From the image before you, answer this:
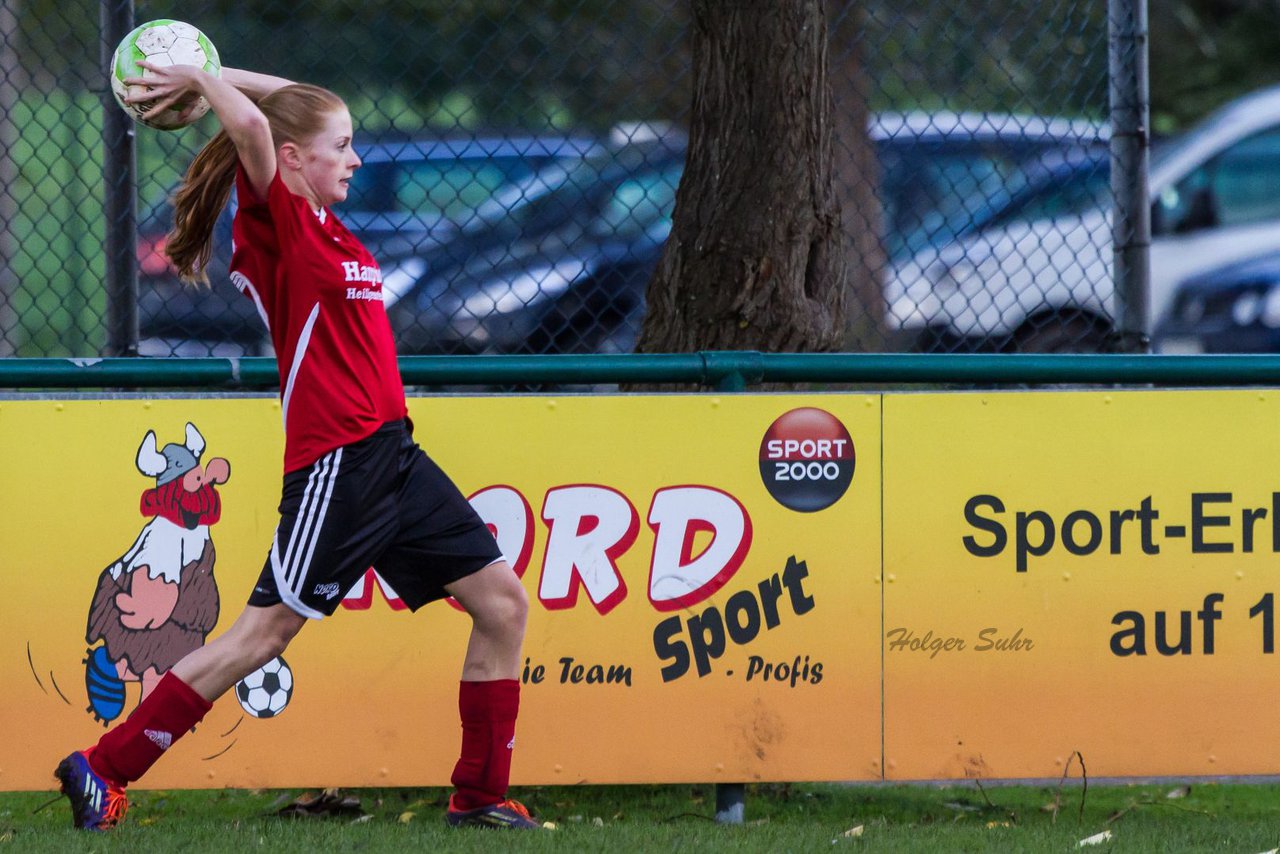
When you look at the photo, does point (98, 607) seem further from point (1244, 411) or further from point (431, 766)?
point (1244, 411)

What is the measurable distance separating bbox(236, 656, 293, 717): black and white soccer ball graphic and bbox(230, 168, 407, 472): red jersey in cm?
66

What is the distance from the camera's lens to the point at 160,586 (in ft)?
12.6

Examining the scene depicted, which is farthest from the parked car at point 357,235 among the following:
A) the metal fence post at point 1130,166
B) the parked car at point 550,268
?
Result: the metal fence post at point 1130,166

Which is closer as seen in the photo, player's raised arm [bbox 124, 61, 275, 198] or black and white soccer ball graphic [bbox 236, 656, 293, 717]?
player's raised arm [bbox 124, 61, 275, 198]

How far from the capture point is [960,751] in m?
3.98

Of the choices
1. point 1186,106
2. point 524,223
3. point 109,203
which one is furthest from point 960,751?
point 1186,106

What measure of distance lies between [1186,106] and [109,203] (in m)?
18.4

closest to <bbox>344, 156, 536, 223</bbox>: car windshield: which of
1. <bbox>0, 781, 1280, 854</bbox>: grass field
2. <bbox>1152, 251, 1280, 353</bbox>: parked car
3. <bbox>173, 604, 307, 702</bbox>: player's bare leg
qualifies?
<bbox>0, 781, 1280, 854</bbox>: grass field

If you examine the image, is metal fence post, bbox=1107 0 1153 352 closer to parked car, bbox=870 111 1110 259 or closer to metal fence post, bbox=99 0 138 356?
metal fence post, bbox=99 0 138 356

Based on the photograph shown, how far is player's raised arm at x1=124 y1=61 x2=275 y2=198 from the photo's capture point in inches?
127

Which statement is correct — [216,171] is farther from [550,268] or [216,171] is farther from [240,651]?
[550,268]

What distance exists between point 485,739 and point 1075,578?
1.53 m

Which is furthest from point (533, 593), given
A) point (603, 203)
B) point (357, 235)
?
point (603, 203)

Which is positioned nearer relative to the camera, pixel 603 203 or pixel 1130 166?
pixel 1130 166
